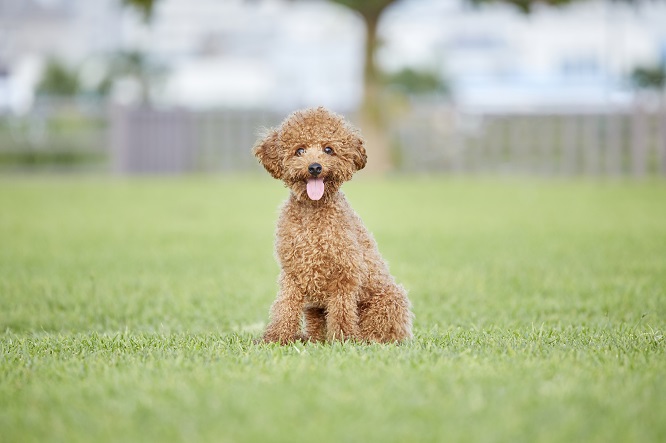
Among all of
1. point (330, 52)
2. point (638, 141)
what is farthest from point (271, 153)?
point (330, 52)

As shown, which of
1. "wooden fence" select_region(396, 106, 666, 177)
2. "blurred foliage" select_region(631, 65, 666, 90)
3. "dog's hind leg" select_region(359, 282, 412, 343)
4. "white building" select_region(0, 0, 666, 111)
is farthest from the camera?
"white building" select_region(0, 0, 666, 111)

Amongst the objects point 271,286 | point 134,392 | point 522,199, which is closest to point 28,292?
point 271,286

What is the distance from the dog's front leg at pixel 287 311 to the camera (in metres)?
4.61

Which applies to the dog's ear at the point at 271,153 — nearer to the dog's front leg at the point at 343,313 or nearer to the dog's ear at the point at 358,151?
the dog's ear at the point at 358,151

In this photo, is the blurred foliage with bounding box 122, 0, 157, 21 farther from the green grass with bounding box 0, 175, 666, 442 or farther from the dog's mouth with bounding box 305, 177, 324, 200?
the dog's mouth with bounding box 305, 177, 324, 200

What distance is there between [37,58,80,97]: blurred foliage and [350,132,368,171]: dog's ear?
34.6 meters

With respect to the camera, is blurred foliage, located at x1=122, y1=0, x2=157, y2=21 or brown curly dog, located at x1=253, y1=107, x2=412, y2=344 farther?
blurred foliage, located at x1=122, y1=0, x2=157, y2=21

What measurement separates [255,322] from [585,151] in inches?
732

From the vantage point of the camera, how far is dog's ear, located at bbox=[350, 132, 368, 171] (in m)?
4.56

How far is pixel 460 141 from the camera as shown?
23891 millimetres

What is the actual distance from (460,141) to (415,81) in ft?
46.4

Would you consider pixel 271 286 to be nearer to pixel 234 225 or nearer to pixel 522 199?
pixel 234 225

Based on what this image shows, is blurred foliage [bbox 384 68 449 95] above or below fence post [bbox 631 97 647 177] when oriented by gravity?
above

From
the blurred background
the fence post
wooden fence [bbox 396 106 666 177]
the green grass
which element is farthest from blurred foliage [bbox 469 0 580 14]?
the green grass
